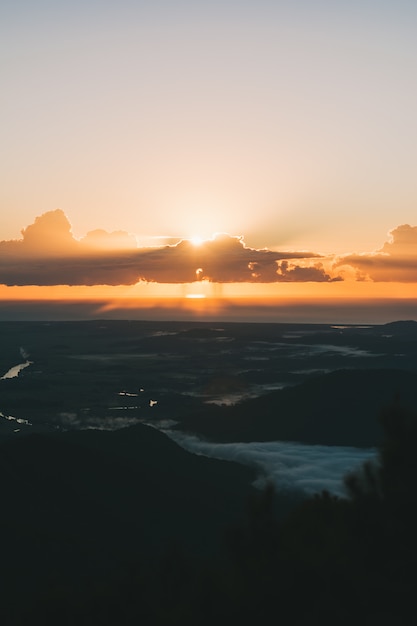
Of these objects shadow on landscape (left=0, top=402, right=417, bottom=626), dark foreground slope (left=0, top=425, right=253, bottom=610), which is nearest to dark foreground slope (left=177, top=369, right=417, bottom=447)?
dark foreground slope (left=0, top=425, right=253, bottom=610)

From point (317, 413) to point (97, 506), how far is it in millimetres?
66030

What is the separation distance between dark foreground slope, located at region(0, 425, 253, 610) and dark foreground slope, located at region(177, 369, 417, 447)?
29.7 metres

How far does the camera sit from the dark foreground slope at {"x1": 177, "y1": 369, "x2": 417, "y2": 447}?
389 ft

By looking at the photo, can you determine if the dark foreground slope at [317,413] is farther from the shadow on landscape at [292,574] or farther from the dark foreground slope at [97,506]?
the shadow on landscape at [292,574]

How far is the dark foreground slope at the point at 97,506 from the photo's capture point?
57.4 meters

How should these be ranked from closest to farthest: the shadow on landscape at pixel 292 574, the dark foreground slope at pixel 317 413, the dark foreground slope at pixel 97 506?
1. the shadow on landscape at pixel 292 574
2. the dark foreground slope at pixel 97 506
3. the dark foreground slope at pixel 317 413

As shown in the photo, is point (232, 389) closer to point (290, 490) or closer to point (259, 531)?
point (290, 490)

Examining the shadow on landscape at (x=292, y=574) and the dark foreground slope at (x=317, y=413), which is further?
the dark foreground slope at (x=317, y=413)

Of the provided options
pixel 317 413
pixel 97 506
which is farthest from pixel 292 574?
pixel 317 413

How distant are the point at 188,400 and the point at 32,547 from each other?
10582 centimetres

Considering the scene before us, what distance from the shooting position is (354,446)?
11256cm

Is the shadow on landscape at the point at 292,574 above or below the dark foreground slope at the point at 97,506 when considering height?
above

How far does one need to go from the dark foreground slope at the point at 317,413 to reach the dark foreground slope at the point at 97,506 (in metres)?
29.7

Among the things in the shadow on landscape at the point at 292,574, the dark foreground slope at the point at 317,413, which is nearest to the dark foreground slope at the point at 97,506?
the shadow on landscape at the point at 292,574
